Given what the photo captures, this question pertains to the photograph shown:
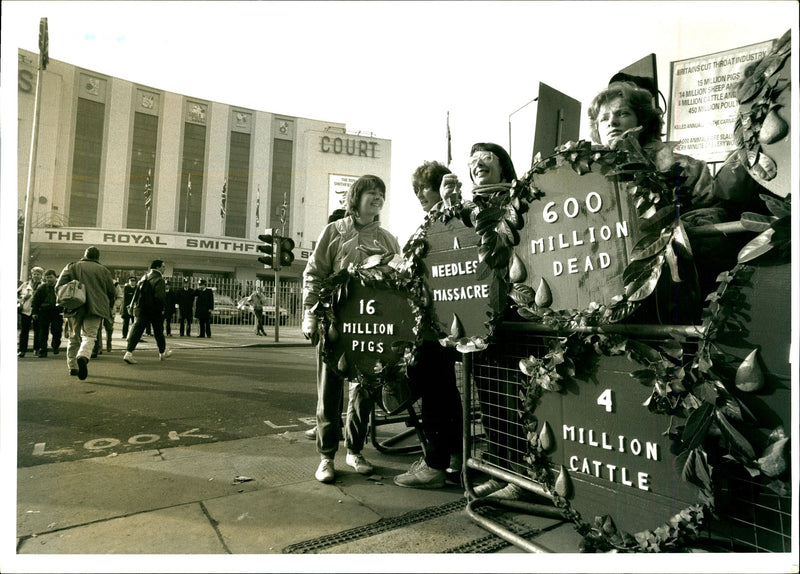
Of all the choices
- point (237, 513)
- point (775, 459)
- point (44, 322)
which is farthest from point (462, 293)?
point (44, 322)

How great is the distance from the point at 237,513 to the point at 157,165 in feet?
25.7

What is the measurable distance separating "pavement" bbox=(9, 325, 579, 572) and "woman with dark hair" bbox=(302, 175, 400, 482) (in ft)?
0.65

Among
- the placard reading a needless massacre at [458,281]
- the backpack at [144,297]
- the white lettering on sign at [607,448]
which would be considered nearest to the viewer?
the white lettering on sign at [607,448]

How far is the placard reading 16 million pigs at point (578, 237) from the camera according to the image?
1473mm

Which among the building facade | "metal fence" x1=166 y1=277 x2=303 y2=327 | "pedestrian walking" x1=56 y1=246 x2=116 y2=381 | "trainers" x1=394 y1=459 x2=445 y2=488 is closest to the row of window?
the building facade

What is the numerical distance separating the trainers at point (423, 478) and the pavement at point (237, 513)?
5 cm

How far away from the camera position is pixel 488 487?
7.37ft

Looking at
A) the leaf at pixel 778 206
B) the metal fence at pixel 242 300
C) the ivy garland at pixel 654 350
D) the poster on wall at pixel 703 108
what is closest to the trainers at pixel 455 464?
the ivy garland at pixel 654 350

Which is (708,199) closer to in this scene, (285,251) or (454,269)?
(454,269)

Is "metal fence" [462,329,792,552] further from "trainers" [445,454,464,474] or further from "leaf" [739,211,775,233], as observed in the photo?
"leaf" [739,211,775,233]

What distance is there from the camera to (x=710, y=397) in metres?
1.26

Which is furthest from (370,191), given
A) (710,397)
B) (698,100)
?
(698,100)

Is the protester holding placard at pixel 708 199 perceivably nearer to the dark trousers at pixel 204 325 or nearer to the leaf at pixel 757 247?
the leaf at pixel 757 247

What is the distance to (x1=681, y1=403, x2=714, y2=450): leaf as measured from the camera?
128 cm
